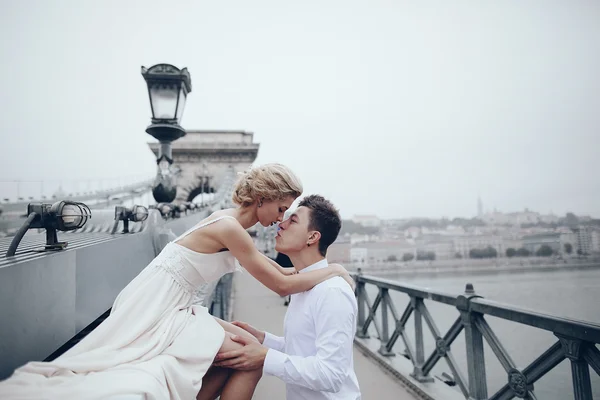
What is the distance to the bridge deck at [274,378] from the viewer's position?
3.55m

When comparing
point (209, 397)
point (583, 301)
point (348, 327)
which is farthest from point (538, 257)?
point (209, 397)

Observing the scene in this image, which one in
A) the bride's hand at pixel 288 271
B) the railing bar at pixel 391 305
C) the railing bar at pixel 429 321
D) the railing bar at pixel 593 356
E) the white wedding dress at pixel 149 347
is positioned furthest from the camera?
the railing bar at pixel 391 305

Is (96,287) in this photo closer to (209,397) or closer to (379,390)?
(209,397)

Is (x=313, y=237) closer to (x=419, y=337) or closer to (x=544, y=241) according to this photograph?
(x=419, y=337)

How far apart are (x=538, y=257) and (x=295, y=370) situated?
11.4 feet

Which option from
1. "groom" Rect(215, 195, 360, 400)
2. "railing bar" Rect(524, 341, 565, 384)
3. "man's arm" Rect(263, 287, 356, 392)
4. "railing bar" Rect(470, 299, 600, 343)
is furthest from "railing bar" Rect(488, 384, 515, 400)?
"man's arm" Rect(263, 287, 356, 392)

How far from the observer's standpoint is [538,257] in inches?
153

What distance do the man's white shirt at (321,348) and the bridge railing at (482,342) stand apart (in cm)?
121

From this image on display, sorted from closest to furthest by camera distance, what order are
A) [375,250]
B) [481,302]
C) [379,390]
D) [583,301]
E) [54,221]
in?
[54,221]
[583,301]
[481,302]
[379,390]
[375,250]

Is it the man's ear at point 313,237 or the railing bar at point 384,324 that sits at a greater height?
the man's ear at point 313,237

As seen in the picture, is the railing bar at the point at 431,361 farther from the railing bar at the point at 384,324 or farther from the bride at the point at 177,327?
the bride at the point at 177,327

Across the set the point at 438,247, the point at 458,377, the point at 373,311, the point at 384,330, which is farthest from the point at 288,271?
the point at 438,247

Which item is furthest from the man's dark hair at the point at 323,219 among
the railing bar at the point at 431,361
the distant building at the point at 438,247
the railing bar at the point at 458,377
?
the distant building at the point at 438,247

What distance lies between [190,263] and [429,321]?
2626mm
